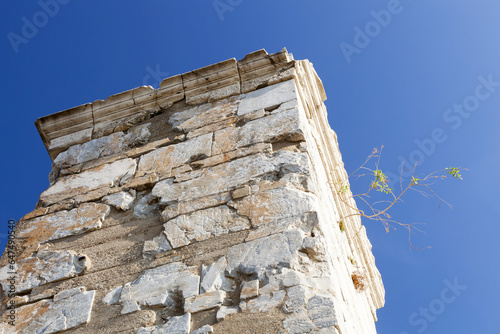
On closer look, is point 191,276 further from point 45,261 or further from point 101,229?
point 45,261

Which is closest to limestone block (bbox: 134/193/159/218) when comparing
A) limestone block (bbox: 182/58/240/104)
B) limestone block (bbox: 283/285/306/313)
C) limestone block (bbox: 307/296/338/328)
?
limestone block (bbox: 182/58/240/104)

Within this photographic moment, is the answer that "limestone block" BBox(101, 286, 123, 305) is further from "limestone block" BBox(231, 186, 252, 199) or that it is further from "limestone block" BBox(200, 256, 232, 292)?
"limestone block" BBox(231, 186, 252, 199)

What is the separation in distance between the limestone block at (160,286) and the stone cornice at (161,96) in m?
1.60

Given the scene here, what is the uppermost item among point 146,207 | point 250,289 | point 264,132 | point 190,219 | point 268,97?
point 268,97

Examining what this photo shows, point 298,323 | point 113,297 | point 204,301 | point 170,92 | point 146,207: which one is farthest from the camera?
point 170,92

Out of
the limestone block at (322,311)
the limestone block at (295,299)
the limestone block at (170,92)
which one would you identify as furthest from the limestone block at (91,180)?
the limestone block at (322,311)

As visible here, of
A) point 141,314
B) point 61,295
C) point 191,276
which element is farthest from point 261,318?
point 61,295

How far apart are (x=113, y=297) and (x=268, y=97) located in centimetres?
178

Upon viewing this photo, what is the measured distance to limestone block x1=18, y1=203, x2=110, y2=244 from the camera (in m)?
3.27

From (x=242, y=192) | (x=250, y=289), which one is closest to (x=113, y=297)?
(x=250, y=289)

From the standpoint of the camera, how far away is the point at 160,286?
8.84 feet

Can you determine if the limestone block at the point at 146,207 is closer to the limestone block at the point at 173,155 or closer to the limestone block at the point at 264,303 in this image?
the limestone block at the point at 173,155

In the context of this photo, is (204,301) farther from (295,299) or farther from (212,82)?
(212,82)

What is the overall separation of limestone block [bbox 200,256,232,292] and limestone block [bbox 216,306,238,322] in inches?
5.2
